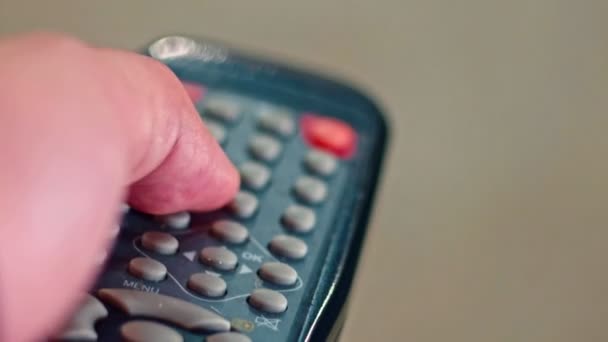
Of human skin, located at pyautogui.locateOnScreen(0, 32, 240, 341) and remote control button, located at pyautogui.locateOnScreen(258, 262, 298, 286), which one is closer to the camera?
human skin, located at pyautogui.locateOnScreen(0, 32, 240, 341)

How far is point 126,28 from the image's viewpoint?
0.40 m

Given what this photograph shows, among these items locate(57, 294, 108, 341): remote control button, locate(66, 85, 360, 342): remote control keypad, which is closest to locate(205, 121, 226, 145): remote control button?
locate(66, 85, 360, 342): remote control keypad

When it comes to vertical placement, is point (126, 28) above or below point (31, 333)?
above

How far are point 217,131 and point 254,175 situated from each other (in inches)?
1.2

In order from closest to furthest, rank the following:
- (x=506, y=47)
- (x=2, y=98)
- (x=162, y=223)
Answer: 1. (x=2, y=98)
2. (x=162, y=223)
3. (x=506, y=47)

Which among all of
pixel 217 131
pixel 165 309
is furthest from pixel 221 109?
pixel 165 309

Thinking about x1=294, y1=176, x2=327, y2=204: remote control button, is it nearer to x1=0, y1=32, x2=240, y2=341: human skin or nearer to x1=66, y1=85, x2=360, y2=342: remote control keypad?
x1=66, y1=85, x2=360, y2=342: remote control keypad

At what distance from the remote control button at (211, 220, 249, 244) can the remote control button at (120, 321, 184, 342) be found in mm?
50

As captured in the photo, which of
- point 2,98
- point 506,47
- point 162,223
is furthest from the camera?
point 506,47

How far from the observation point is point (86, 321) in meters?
0.23

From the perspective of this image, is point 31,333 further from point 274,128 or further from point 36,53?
point 274,128

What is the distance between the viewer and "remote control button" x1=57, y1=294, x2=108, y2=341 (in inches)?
9.0

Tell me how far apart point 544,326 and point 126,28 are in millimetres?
221

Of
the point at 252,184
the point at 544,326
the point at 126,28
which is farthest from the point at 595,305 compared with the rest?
the point at 126,28
